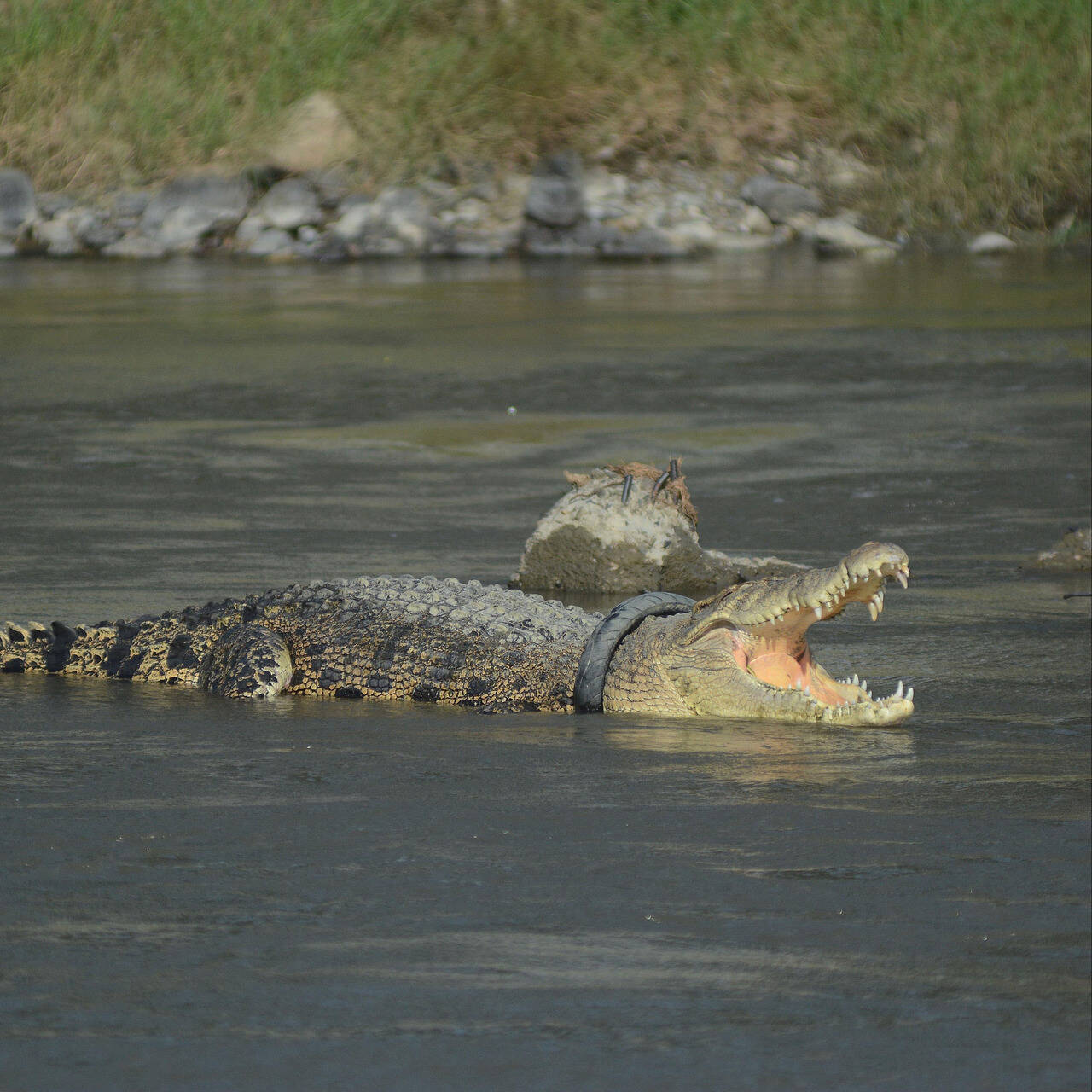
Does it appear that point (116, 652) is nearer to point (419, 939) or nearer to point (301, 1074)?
point (419, 939)

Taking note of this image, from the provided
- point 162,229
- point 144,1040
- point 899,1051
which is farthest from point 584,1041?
point 162,229

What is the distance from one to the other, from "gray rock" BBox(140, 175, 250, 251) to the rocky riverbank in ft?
0.06

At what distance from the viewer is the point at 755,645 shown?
477cm

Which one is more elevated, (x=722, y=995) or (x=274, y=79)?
(x=274, y=79)

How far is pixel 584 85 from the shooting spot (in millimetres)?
23891

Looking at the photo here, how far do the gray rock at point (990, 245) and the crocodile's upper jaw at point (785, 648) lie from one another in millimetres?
17425

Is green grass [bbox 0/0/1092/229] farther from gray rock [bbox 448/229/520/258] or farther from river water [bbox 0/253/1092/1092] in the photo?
river water [bbox 0/253/1092/1092]

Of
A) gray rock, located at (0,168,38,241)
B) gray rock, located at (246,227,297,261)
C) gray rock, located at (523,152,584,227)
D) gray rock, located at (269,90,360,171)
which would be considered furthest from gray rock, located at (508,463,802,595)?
gray rock, located at (0,168,38,241)

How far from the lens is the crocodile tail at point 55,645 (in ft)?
17.4

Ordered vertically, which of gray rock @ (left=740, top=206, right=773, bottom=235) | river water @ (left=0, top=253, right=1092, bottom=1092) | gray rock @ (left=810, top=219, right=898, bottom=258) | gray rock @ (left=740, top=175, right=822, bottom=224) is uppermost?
gray rock @ (left=740, top=175, right=822, bottom=224)

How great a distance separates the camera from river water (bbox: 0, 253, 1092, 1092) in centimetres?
251

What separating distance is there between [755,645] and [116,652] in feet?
6.20

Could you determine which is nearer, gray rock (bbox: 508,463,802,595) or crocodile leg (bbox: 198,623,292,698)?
crocodile leg (bbox: 198,623,292,698)

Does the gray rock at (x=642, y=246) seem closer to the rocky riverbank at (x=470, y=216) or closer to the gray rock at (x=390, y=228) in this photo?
the rocky riverbank at (x=470, y=216)
